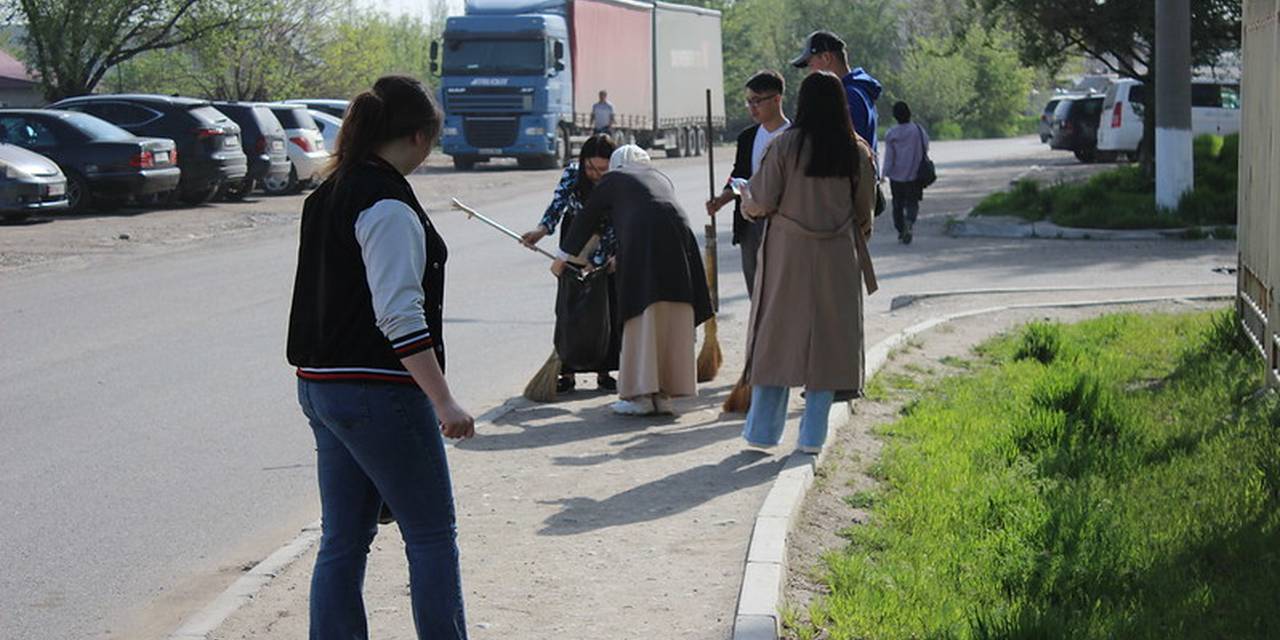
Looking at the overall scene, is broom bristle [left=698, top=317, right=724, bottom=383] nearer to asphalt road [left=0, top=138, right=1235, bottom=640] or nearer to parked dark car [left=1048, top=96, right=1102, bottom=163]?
asphalt road [left=0, top=138, right=1235, bottom=640]

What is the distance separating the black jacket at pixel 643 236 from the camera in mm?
9617

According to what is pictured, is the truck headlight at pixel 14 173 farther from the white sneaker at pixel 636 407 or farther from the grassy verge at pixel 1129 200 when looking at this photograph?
the white sneaker at pixel 636 407

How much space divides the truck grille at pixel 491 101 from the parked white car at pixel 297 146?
9.69m

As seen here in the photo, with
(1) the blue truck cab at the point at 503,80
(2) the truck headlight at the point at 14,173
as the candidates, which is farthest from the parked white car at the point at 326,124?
(2) the truck headlight at the point at 14,173

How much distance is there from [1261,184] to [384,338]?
6712 mm

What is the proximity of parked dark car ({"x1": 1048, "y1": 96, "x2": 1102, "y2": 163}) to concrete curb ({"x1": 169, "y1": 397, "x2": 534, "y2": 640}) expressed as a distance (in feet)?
131

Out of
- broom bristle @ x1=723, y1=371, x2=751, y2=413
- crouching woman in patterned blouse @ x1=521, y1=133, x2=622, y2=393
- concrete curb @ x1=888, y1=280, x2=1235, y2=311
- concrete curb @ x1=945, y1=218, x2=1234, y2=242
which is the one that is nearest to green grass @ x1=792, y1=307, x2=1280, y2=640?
broom bristle @ x1=723, y1=371, x2=751, y2=413

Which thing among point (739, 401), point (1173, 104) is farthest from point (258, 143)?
point (739, 401)

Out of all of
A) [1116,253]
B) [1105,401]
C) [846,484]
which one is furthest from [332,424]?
[1116,253]

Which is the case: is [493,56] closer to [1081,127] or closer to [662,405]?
[1081,127]

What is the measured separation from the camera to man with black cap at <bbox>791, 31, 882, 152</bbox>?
9414mm

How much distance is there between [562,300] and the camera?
33.8ft

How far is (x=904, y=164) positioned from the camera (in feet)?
69.0

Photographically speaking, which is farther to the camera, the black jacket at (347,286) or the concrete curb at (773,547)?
the concrete curb at (773,547)
